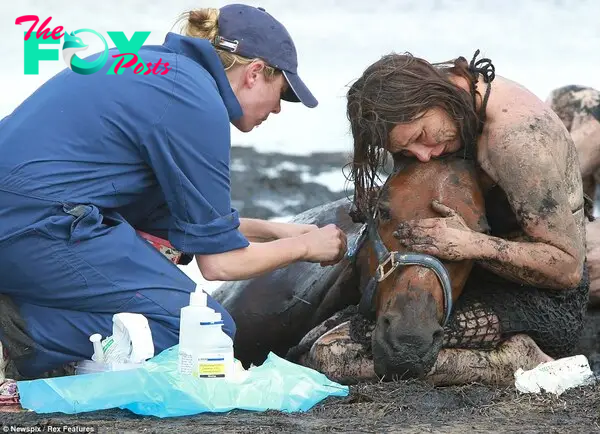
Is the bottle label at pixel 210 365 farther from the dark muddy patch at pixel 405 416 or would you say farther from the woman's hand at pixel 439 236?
the woman's hand at pixel 439 236

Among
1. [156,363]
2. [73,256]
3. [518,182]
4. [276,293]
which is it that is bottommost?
[276,293]

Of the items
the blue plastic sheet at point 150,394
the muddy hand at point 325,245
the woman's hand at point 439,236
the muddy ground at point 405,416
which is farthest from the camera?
the muddy hand at point 325,245

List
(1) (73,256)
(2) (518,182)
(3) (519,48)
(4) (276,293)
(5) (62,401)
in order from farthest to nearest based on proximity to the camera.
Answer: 1. (3) (519,48)
2. (4) (276,293)
3. (2) (518,182)
4. (1) (73,256)
5. (5) (62,401)

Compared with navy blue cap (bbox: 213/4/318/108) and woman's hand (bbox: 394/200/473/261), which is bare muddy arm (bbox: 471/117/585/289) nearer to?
woman's hand (bbox: 394/200/473/261)

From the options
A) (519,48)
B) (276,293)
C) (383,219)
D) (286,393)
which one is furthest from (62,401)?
(519,48)

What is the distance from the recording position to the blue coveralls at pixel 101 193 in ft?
15.3

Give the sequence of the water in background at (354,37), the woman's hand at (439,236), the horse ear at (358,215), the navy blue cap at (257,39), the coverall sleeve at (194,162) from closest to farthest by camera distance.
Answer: the coverall sleeve at (194,162), the woman's hand at (439,236), the navy blue cap at (257,39), the horse ear at (358,215), the water in background at (354,37)

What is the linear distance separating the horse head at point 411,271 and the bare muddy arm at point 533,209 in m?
0.15

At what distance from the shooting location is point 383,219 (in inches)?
205

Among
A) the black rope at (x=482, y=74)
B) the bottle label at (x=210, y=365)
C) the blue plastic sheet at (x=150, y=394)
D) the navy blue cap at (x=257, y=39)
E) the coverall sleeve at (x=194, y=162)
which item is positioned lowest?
the blue plastic sheet at (x=150, y=394)

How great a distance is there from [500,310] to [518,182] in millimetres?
576

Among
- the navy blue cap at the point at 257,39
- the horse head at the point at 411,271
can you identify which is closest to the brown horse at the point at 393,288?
the horse head at the point at 411,271

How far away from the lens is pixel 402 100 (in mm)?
5078

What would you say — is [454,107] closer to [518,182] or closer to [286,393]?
[518,182]
